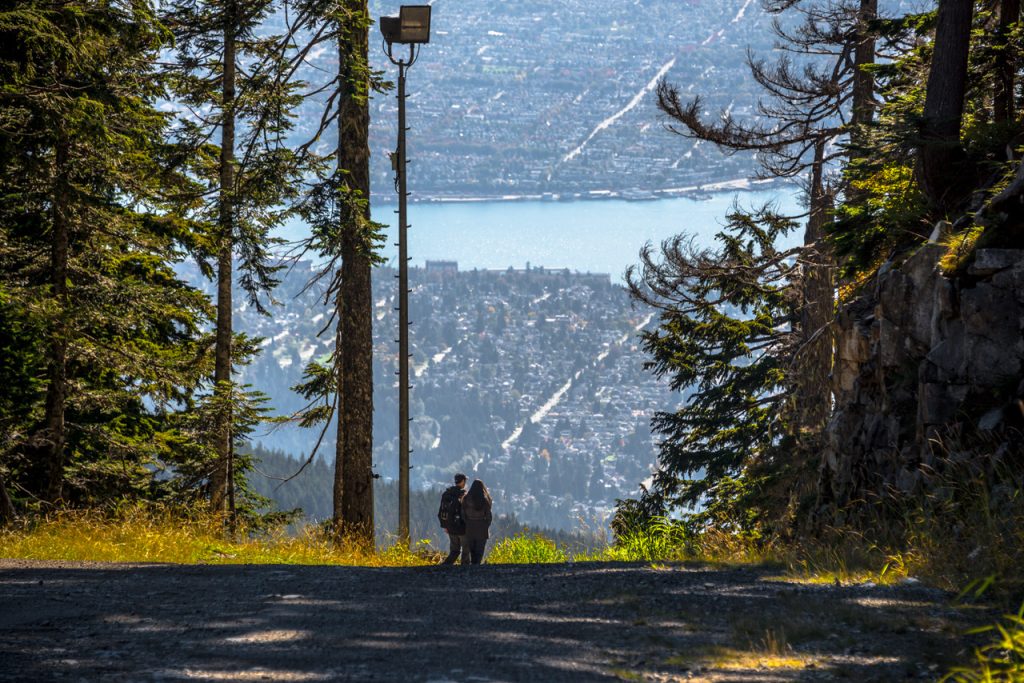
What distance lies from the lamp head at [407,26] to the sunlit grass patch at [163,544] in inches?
296

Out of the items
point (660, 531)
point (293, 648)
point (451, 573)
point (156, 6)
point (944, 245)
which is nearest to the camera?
point (293, 648)

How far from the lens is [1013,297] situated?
8.54 metres

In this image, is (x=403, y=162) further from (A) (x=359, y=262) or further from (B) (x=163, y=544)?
(B) (x=163, y=544)

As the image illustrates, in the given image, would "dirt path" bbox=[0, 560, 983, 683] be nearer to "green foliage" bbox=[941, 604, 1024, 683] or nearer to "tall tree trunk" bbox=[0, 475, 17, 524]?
"green foliage" bbox=[941, 604, 1024, 683]

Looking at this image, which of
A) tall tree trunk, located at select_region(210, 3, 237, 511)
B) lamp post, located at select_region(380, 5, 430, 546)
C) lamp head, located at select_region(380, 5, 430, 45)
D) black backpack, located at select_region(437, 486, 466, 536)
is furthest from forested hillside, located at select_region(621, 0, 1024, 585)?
tall tree trunk, located at select_region(210, 3, 237, 511)

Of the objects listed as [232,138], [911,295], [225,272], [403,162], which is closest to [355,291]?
[403,162]

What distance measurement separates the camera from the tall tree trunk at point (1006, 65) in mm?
11703

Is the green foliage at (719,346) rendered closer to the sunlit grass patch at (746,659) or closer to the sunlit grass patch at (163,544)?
the sunlit grass patch at (163,544)

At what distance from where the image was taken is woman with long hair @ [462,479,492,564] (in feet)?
45.9

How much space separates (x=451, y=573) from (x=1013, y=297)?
16.7ft

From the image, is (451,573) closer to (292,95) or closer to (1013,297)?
(1013,297)

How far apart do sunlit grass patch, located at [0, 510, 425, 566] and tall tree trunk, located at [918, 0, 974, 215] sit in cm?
782

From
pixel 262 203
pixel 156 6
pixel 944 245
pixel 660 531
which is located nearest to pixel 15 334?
pixel 262 203

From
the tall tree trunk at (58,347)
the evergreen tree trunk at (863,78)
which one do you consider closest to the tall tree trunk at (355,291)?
the tall tree trunk at (58,347)
